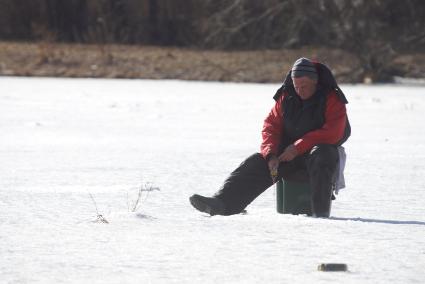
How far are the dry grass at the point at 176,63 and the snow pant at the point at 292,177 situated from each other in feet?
61.4

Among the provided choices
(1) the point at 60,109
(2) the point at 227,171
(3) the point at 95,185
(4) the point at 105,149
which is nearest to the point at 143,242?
(3) the point at 95,185

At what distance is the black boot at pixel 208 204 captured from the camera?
21.8 ft

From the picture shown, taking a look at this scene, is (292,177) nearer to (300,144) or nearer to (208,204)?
(300,144)

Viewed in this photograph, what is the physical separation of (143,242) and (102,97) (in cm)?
1467

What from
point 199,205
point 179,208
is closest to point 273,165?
point 199,205

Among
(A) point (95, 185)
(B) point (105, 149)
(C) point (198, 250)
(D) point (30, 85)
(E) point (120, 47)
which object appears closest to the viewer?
(C) point (198, 250)

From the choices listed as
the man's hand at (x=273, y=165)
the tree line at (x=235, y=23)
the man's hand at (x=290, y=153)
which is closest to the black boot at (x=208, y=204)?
the man's hand at (x=273, y=165)

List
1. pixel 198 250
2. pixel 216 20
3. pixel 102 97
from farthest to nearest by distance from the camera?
pixel 216 20 → pixel 102 97 → pixel 198 250

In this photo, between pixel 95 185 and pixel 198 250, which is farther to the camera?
pixel 95 185

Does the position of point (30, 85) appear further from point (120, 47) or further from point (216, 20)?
point (120, 47)

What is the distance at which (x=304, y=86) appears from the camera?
261 inches

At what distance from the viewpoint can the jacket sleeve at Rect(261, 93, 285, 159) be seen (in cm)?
677

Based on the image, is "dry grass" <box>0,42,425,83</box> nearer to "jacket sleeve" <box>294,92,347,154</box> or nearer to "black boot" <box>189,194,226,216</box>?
"jacket sleeve" <box>294,92,347,154</box>

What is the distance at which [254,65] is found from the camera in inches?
1109
